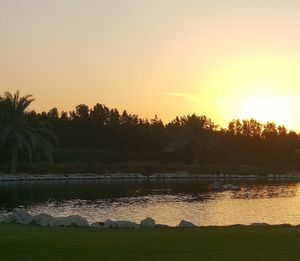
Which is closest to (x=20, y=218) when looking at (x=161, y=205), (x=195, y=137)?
(x=161, y=205)

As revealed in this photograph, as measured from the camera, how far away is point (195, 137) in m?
67.6

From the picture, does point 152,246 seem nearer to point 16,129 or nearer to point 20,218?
point 20,218

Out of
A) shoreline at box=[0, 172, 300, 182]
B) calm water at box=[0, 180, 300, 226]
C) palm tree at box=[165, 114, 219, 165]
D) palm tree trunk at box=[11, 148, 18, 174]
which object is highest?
palm tree at box=[165, 114, 219, 165]

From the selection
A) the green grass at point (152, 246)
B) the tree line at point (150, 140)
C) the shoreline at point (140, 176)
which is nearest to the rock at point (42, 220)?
the green grass at point (152, 246)

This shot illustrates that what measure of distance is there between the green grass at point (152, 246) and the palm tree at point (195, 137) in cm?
5401

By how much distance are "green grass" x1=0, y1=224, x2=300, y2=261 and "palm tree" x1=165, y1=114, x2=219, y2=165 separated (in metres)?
54.0

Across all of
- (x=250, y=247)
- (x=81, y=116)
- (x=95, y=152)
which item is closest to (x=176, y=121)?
(x=81, y=116)

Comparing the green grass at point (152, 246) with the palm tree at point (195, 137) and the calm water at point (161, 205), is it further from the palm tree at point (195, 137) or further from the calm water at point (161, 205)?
the palm tree at point (195, 137)

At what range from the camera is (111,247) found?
416 inches

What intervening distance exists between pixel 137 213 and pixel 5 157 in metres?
31.2

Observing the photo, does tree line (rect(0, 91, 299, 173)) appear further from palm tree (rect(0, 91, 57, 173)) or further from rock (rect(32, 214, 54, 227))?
rock (rect(32, 214, 54, 227))

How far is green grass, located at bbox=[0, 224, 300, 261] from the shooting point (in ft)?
31.6

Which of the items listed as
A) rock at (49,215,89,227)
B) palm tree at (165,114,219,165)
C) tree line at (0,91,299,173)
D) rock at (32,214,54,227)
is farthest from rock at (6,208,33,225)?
palm tree at (165,114,219,165)

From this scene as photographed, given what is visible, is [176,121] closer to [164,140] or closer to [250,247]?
[164,140]
